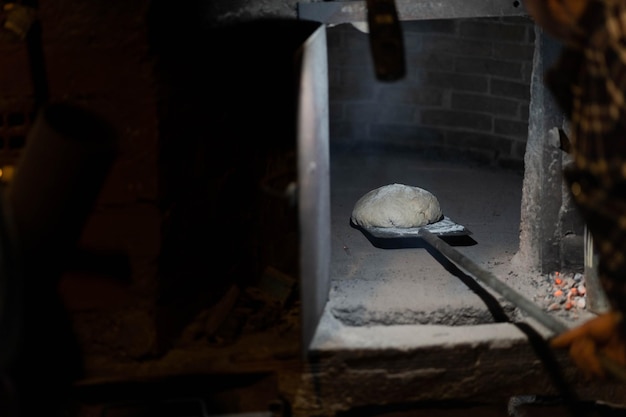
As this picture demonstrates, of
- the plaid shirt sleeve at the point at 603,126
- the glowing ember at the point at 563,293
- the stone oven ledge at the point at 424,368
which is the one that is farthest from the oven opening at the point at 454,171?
the plaid shirt sleeve at the point at 603,126

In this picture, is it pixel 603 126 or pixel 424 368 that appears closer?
pixel 603 126

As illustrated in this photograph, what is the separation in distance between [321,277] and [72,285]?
37.1 inches

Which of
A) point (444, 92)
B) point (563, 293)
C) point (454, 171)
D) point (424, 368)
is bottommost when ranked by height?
point (424, 368)

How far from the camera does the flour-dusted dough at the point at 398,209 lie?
4.19 m

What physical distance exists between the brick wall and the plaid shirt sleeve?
3729 millimetres

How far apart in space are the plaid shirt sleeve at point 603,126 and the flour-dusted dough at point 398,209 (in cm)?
210

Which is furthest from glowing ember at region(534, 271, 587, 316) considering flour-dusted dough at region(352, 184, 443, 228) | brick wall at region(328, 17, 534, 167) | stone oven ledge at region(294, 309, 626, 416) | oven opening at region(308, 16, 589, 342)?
brick wall at region(328, 17, 534, 167)

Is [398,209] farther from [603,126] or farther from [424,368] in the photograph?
[603,126]

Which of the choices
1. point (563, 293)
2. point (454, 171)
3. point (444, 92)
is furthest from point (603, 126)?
point (444, 92)

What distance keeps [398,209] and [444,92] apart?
2.33 m

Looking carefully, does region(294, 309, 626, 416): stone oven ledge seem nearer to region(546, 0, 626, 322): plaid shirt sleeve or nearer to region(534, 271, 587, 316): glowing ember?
region(534, 271, 587, 316): glowing ember

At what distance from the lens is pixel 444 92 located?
6.26 m

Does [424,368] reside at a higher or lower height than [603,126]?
lower

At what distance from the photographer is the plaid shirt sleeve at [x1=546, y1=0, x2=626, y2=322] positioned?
192cm
